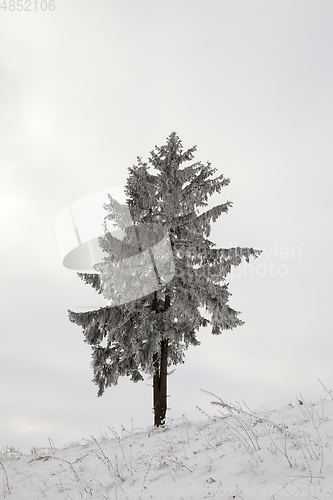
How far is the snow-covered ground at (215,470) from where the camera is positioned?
355 cm

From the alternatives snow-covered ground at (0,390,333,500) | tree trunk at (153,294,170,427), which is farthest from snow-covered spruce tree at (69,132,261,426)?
snow-covered ground at (0,390,333,500)

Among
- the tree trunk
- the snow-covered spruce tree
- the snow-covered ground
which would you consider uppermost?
the snow-covered spruce tree

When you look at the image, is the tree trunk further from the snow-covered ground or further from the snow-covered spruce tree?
the snow-covered ground

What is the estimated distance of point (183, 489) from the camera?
3988mm

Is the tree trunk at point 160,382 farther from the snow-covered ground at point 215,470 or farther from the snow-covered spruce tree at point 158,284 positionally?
the snow-covered ground at point 215,470

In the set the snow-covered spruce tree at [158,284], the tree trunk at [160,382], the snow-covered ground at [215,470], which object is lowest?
the snow-covered ground at [215,470]

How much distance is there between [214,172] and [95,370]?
1020 centimetres

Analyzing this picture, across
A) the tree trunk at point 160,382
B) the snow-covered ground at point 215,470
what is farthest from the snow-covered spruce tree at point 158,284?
the snow-covered ground at point 215,470

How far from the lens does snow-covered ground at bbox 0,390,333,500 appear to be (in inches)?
140

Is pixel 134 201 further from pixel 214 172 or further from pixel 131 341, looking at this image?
pixel 131 341

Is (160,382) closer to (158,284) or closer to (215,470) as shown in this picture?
(158,284)

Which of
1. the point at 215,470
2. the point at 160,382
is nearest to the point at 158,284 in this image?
the point at 160,382

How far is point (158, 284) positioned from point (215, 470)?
9.69 metres

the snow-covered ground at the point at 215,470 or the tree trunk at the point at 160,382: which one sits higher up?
the tree trunk at the point at 160,382
